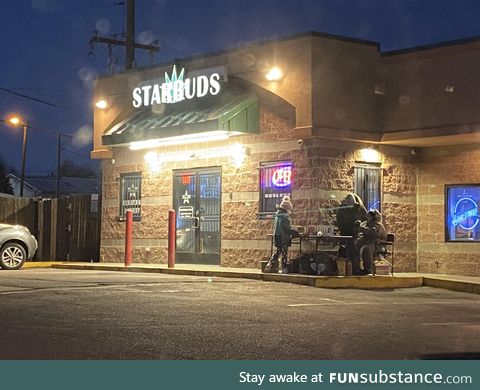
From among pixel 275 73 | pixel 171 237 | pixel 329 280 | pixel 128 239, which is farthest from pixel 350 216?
pixel 128 239

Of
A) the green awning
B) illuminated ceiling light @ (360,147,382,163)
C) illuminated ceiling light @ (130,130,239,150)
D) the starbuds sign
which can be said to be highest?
the starbuds sign

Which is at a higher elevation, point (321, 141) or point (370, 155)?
point (321, 141)

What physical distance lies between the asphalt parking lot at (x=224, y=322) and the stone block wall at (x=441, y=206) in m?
3.65

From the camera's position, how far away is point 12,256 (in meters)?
21.0

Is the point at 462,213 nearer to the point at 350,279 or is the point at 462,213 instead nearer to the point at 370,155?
the point at 370,155

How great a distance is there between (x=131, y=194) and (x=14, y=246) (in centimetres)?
418

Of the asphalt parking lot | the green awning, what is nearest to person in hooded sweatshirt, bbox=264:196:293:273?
the asphalt parking lot

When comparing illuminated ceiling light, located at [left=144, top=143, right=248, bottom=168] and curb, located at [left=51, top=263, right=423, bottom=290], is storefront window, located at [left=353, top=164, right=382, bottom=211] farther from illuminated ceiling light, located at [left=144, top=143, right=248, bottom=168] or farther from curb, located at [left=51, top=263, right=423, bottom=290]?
illuminated ceiling light, located at [left=144, top=143, right=248, bottom=168]

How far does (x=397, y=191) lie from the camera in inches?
808

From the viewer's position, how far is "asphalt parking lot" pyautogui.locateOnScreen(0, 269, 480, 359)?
8633 mm

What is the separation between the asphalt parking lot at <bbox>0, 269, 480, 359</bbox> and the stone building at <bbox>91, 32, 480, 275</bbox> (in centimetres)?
422

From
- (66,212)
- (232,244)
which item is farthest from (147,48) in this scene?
(232,244)

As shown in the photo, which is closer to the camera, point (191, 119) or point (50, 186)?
point (191, 119)
